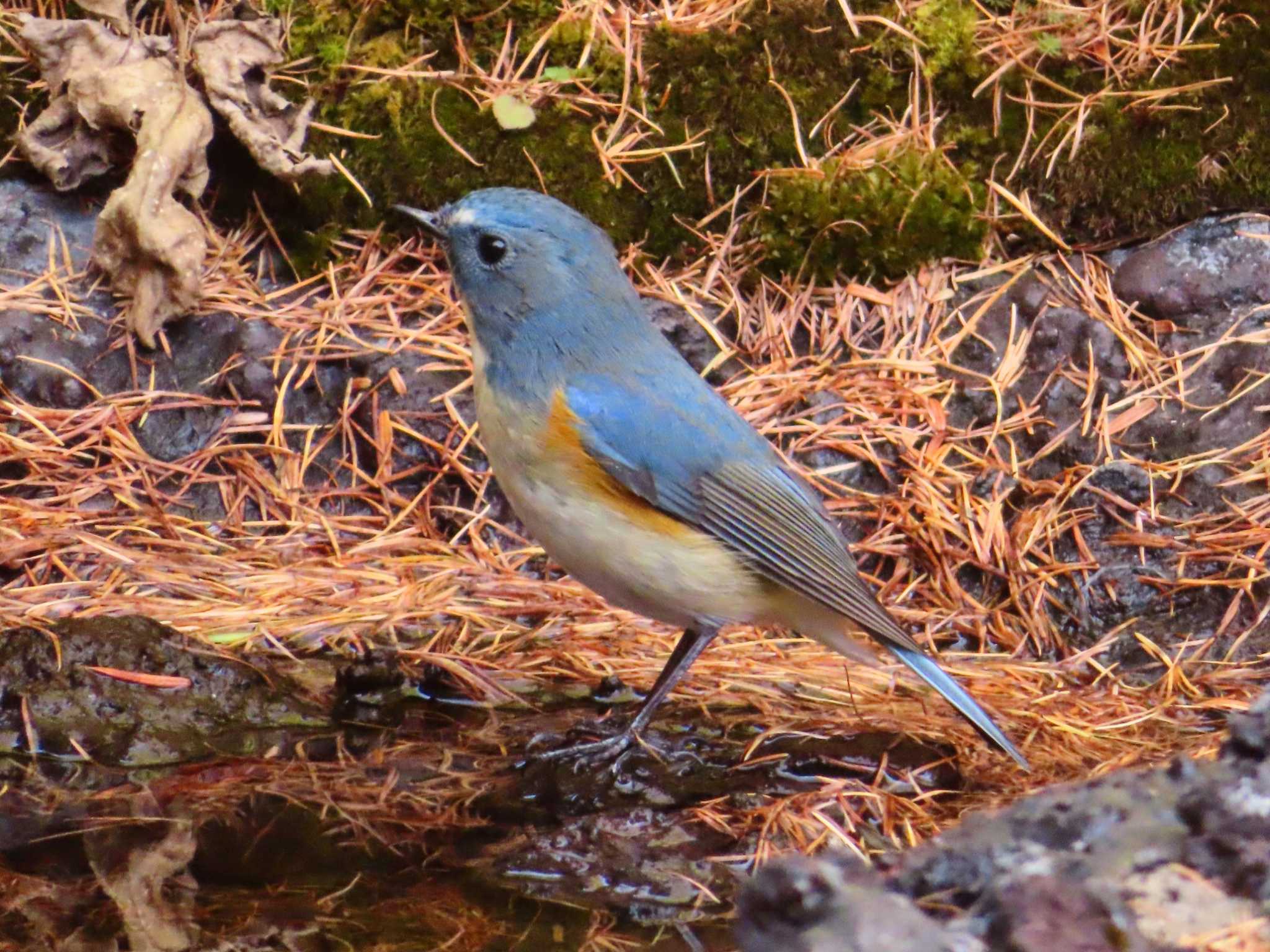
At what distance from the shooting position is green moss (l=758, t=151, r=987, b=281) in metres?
5.33

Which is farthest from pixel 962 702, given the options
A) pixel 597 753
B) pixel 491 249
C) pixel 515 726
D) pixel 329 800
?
pixel 491 249

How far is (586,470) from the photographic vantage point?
3785 millimetres

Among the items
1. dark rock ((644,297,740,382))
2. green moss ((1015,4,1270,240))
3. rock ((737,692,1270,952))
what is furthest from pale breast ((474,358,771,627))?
green moss ((1015,4,1270,240))

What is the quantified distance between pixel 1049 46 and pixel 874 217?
978 mm

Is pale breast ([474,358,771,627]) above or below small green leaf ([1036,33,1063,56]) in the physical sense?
below

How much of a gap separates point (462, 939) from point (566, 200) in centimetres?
343

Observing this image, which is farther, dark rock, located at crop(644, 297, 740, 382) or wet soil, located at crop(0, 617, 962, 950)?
dark rock, located at crop(644, 297, 740, 382)

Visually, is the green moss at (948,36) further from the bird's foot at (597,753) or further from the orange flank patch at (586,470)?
the bird's foot at (597,753)

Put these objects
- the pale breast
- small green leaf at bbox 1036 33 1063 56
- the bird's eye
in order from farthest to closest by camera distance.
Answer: small green leaf at bbox 1036 33 1063 56 → the bird's eye → the pale breast

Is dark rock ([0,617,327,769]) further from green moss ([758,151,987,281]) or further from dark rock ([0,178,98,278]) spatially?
green moss ([758,151,987,281])

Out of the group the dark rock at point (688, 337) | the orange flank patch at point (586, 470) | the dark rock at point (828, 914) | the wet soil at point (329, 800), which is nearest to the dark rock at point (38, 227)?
the wet soil at point (329, 800)

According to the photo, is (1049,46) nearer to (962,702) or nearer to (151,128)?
(962,702)

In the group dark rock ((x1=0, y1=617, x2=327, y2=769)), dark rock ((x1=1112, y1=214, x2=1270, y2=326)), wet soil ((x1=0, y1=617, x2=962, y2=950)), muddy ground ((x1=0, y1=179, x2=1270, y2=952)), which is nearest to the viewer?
muddy ground ((x1=0, y1=179, x2=1270, y2=952))

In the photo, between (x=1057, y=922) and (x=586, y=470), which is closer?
(x=1057, y=922)
